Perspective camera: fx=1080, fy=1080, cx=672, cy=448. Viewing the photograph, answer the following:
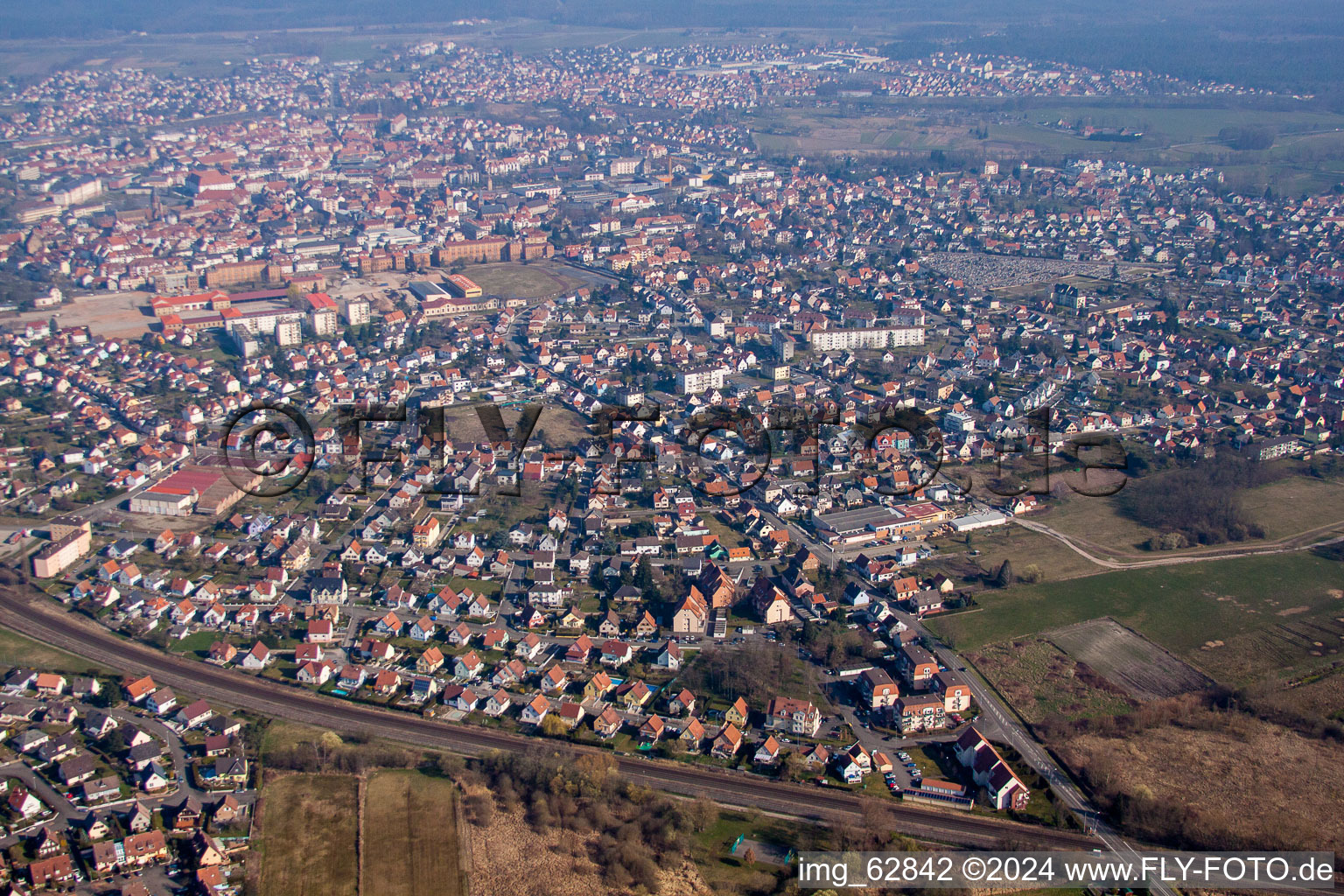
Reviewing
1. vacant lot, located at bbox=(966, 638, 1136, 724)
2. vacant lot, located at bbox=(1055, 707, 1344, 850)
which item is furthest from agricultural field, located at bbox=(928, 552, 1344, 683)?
vacant lot, located at bbox=(1055, 707, 1344, 850)

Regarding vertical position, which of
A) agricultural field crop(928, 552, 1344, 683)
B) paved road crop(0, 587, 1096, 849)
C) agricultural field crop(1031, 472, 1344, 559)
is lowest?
agricultural field crop(1031, 472, 1344, 559)

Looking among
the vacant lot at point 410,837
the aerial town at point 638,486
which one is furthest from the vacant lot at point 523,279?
the vacant lot at point 410,837

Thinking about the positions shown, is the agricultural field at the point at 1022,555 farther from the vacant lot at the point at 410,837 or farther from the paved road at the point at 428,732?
the vacant lot at the point at 410,837

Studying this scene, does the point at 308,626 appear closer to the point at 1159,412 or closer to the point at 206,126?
the point at 1159,412

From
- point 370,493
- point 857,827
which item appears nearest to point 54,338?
point 370,493

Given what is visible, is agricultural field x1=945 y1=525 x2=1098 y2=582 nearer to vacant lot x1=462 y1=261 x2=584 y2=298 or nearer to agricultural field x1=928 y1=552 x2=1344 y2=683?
agricultural field x1=928 y1=552 x2=1344 y2=683

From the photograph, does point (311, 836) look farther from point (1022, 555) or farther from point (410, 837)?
point (1022, 555)
